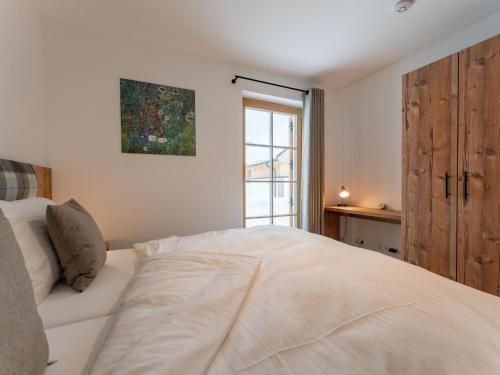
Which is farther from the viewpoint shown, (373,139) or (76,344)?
(373,139)

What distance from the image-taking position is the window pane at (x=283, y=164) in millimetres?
2902

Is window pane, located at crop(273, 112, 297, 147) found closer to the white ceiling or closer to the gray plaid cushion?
the white ceiling

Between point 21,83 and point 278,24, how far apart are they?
193 centimetres

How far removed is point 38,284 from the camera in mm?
850

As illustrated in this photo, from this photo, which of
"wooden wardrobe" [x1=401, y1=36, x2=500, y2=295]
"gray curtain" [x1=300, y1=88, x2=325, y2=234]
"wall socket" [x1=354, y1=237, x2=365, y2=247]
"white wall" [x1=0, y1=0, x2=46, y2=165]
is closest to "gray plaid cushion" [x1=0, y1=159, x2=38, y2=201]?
"white wall" [x1=0, y1=0, x2=46, y2=165]

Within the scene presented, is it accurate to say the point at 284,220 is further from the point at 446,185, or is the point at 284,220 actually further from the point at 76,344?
the point at 76,344

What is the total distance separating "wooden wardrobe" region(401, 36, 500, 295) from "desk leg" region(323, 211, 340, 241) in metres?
1.11

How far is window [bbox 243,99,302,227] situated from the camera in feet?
9.03

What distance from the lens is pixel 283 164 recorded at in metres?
2.96

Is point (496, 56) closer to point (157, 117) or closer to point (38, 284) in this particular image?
point (157, 117)

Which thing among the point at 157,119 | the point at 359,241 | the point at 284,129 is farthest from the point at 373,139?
the point at 157,119

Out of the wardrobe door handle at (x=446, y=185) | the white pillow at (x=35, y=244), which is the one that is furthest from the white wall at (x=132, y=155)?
the wardrobe door handle at (x=446, y=185)

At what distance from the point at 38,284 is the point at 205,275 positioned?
63cm

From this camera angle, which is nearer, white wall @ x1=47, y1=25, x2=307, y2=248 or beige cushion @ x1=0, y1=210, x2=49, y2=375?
beige cushion @ x1=0, y1=210, x2=49, y2=375
